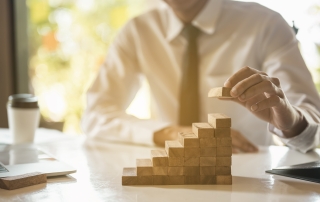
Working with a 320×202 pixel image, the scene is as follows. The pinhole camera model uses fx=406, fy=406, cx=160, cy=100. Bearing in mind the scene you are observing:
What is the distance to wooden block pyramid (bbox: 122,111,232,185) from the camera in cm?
100

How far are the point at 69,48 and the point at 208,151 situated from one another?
98.4 inches

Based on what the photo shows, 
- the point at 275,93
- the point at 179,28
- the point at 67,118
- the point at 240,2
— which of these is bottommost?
the point at 67,118

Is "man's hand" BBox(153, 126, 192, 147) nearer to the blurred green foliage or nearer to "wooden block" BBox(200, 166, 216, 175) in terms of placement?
"wooden block" BBox(200, 166, 216, 175)

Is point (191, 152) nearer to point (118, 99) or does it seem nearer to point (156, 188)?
point (156, 188)

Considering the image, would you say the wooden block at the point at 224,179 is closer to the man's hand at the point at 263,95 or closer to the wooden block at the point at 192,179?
the wooden block at the point at 192,179

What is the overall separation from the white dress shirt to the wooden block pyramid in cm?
61

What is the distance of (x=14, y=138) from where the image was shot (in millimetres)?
1618

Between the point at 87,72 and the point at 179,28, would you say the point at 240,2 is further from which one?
the point at 87,72

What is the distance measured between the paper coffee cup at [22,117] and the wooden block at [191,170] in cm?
83

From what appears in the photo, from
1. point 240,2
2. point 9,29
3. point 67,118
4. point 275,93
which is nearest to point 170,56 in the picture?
point 240,2

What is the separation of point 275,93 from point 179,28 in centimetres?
94

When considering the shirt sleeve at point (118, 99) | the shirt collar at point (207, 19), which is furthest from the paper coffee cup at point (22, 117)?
the shirt collar at point (207, 19)

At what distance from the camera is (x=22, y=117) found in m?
1.59

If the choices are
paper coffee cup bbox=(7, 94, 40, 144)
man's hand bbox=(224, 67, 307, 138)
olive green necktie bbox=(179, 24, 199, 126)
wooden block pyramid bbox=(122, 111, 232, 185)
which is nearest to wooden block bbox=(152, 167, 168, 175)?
wooden block pyramid bbox=(122, 111, 232, 185)
